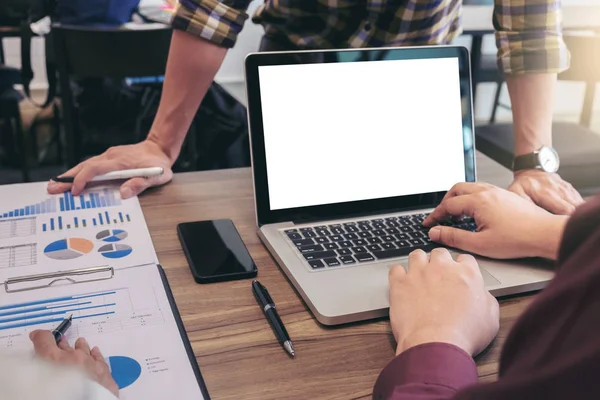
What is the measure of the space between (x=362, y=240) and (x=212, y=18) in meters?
0.51

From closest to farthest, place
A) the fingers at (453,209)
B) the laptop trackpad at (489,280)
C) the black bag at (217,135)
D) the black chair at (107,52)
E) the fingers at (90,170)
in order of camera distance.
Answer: the laptop trackpad at (489,280) → the fingers at (453,209) → the fingers at (90,170) → the black chair at (107,52) → the black bag at (217,135)

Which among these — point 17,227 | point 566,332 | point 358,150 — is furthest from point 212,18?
point 566,332

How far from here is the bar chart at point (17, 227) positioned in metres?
0.82

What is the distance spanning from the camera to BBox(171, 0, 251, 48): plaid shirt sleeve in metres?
1.08

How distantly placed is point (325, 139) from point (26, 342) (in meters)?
0.48

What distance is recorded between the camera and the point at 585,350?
0.27 m

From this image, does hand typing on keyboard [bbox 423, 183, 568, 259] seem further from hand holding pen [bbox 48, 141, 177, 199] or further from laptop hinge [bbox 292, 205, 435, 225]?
hand holding pen [bbox 48, 141, 177, 199]

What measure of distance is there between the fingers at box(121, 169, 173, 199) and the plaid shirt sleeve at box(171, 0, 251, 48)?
0.27 m

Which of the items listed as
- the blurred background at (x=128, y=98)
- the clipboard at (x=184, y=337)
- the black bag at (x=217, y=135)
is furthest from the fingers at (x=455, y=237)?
the black bag at (x=217, y=135)

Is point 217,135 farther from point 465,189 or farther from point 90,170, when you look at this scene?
point 465,189

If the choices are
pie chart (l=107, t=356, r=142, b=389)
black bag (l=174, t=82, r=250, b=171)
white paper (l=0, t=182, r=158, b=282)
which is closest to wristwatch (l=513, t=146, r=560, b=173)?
white paper (l=0, t=182, r=158, b=282)

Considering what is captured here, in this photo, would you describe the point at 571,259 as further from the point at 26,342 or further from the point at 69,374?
the point at 26,342

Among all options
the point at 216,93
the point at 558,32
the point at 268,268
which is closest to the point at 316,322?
the point at 268,268

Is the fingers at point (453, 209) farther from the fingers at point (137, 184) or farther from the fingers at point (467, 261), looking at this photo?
the fingers at point (137, 184)
